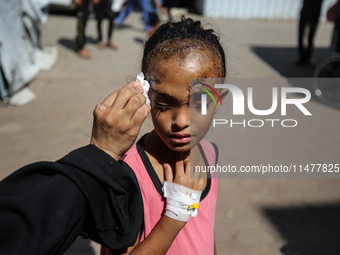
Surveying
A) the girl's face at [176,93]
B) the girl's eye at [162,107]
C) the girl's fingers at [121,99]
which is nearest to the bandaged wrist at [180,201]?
the girl's face at [176,93]

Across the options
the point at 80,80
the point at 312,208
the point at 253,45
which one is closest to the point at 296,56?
the point at 253,45

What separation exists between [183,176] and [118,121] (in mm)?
448

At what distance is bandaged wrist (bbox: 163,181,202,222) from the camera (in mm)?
1203

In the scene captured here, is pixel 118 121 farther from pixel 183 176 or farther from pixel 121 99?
pixel 183 176

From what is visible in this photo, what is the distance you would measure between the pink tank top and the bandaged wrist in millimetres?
56

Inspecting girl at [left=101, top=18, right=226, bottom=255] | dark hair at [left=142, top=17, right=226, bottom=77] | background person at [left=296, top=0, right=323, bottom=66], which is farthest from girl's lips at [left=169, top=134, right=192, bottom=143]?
background person at [left=296, top=0, right=323, bottom=66]

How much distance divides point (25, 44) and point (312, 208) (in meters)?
4.71

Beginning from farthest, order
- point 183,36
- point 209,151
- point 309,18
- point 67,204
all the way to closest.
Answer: point 309,18 < point 209,151 < point 183,36 < point 67,204

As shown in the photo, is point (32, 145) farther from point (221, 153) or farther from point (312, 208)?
point (312, 208)

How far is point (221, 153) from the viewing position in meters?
4.07

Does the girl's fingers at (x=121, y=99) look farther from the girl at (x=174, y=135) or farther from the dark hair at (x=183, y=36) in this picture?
the dark hair at (x=183, y=36)

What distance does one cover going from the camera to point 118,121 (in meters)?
0.89

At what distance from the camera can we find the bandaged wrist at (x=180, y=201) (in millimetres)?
1203

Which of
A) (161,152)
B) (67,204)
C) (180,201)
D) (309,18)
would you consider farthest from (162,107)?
(309,18)
